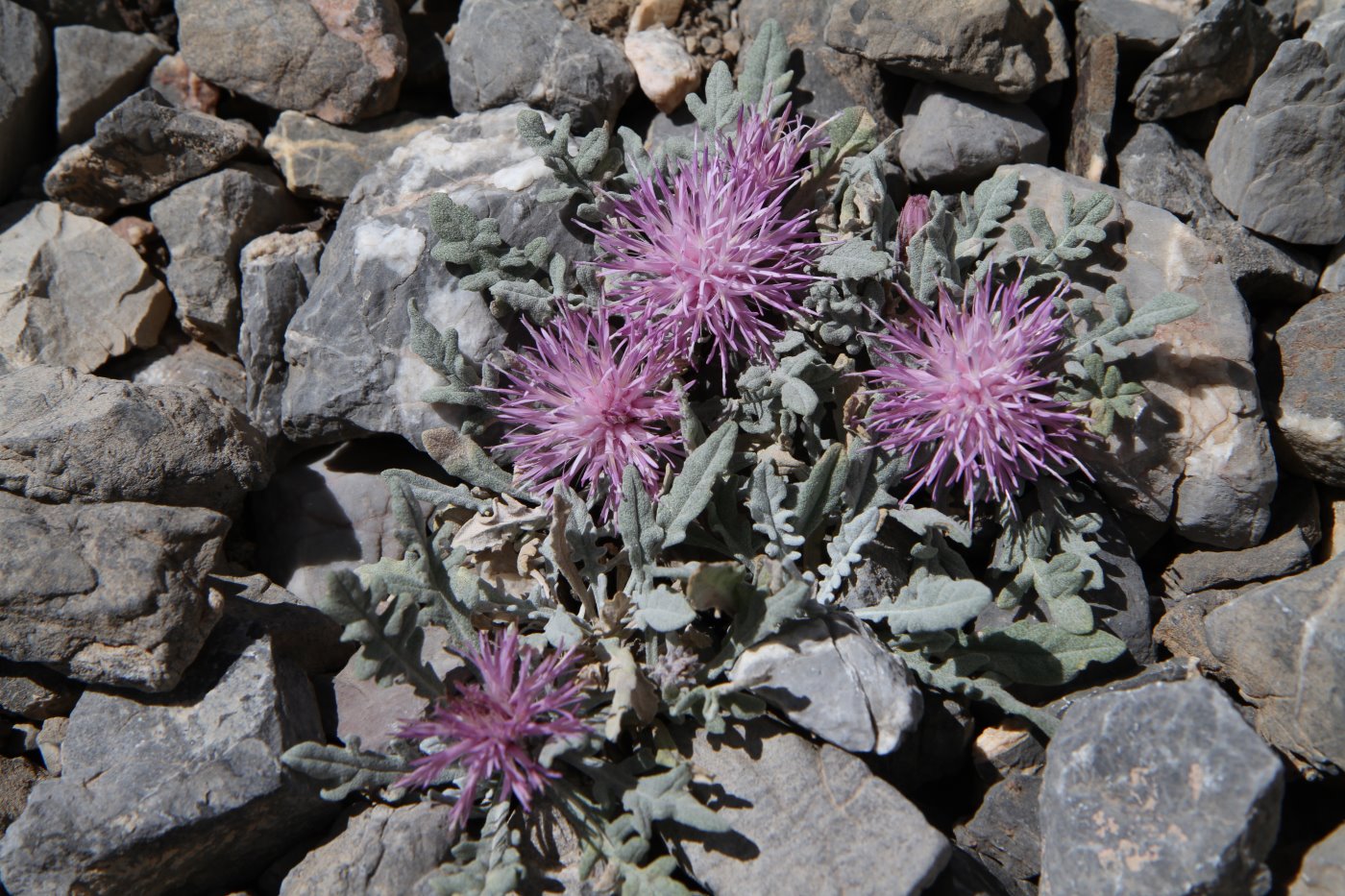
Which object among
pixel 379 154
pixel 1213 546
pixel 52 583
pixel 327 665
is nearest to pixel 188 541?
pixel 52 583

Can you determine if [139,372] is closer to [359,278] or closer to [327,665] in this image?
[359,278]

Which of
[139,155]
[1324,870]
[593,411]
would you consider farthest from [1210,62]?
[139,155]

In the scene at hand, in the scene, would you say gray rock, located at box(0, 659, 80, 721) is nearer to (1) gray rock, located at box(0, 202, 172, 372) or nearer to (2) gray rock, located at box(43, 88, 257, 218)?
(1) gray rock, located at box(0, 202, 172, 372)

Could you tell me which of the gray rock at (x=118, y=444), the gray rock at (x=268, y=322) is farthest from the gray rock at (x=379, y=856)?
the gray rock at (x=268, y=322)

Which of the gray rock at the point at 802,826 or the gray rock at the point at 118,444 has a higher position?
the gray rock at the point at 118,444

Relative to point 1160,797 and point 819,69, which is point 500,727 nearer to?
point 1160,797

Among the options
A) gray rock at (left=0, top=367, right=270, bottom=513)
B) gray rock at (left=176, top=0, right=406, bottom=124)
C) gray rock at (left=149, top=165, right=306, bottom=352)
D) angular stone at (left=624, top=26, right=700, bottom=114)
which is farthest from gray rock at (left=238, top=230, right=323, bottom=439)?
angular stone at (left=624, top=26, right=700, bottom=114)

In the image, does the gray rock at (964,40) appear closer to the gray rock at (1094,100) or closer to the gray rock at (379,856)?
the gray rock at (1094,100)
